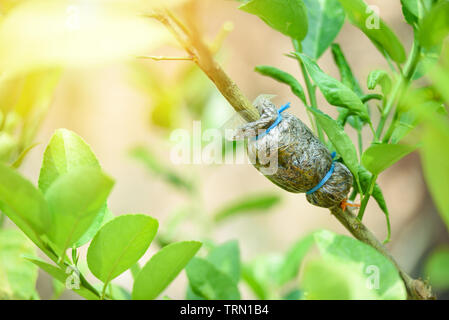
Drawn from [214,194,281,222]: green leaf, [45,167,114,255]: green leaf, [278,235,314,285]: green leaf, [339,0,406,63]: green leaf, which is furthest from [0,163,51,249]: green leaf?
[214,194,281,222]: green leaf

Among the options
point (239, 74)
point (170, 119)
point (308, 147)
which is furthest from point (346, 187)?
point (239, 74)

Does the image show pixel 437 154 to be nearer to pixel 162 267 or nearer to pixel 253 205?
pixel 162 267

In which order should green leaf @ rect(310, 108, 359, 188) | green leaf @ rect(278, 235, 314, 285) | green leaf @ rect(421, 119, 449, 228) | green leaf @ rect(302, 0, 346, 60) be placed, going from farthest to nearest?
green leaf @ rect(278, 235, 314, 285), green leaf @ rect(302, 0, 346, 60), green leaf @ rect(310, 108, 359, 188), green leaf @ rect(421, 119, 449, 228)

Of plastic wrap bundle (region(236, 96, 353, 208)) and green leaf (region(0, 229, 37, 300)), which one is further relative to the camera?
green leaf (region(0, 229, 37, 300))

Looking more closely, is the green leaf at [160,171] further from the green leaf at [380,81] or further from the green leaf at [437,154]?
the green leaf at [437,154]

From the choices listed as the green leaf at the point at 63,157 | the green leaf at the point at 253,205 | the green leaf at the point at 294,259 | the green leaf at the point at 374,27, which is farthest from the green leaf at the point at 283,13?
the green leaf at the point at 253,205

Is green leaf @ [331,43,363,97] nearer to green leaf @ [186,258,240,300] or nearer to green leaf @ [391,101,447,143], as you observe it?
green leaf @ [391,101,447,143]

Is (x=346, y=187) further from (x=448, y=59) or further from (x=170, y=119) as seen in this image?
(x=170, y=119)
